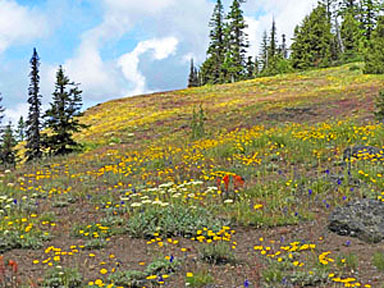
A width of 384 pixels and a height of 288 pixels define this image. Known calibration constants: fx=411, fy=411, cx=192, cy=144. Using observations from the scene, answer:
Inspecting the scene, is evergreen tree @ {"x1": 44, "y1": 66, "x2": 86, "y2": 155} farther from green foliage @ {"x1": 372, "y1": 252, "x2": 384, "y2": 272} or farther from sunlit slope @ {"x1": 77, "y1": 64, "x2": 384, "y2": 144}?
green foliage @ {"x1": 372, "y1": 252, "x2": 384, "y2": 272}

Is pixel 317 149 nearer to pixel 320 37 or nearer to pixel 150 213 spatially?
pixel 150 213

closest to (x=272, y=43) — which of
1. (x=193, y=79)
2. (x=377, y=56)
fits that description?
(x=193, y=79)

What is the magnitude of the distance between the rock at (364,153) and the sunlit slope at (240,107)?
23.6 feet

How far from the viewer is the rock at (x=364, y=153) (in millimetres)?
8703

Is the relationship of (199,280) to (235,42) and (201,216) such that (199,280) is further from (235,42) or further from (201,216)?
(235,42)

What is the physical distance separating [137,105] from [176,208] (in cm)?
3035

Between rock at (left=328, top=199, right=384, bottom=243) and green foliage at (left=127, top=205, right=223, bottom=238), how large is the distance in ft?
5.68

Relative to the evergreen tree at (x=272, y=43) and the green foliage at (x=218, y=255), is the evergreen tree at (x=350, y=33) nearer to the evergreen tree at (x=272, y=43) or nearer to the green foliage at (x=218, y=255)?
the evergreen tree at (x=272, y=43)

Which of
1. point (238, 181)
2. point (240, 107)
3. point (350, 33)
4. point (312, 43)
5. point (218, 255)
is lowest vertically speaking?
point (218, 255)

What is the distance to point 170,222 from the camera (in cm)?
627

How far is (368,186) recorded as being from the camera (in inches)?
288

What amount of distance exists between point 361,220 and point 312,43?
165 feet

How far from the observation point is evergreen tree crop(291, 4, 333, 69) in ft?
170

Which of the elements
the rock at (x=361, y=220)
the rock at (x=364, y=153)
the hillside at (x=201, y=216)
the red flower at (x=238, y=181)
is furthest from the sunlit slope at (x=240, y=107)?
the rock at (x=361, y=220)
